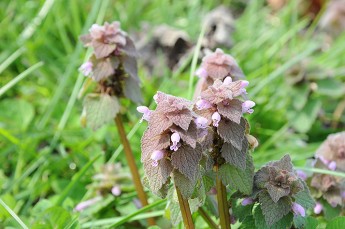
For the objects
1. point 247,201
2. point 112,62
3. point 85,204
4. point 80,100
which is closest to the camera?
point 247,201

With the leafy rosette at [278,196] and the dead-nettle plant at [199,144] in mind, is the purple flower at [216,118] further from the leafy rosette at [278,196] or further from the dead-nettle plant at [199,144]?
the leafy rosette at [278,196]

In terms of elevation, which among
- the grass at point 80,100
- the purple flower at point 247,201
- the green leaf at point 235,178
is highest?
the green leaf at point 235,178

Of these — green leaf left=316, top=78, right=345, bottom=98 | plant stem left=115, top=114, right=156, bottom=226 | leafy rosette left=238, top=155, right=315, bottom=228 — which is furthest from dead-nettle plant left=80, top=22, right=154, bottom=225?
green leaf left=316, top=78, right=345, bottom=98

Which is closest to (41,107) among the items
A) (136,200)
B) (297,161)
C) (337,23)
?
(136,200)

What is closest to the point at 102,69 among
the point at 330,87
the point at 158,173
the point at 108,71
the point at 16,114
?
the point at 108,71

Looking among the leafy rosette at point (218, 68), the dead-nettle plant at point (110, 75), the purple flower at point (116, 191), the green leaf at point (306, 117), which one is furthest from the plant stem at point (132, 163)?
the green leaf at point (306, 117)

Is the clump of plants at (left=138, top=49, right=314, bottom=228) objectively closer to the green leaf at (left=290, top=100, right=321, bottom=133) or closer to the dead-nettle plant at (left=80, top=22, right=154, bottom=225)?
the dead-nettle plant at (left=80, top=22, right=154, bottom=225)

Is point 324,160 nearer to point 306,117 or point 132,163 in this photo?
point 132,163
